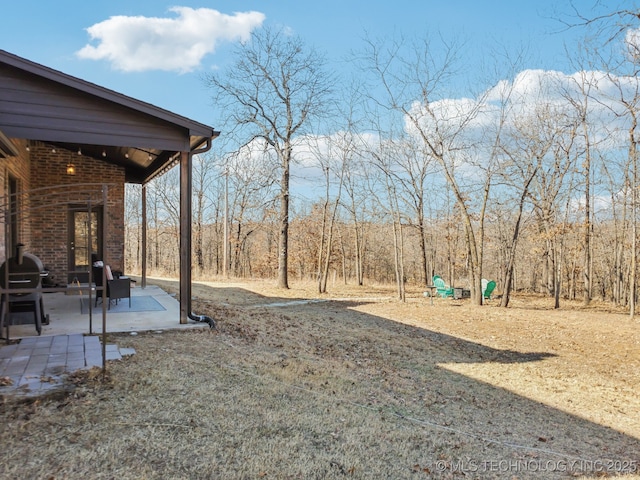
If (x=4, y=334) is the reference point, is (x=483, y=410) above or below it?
below

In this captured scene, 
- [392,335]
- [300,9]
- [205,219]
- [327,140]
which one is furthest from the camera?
[205,219]

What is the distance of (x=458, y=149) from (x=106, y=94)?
408 inches

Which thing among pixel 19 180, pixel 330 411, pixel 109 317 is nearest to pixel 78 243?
pixel 19 180

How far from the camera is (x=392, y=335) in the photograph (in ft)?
29.1

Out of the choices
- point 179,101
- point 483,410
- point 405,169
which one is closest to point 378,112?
point 405,169

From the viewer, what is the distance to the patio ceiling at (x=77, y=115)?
5453mm

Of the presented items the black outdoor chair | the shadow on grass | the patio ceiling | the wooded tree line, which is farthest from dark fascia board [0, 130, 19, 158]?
the wooded tree line

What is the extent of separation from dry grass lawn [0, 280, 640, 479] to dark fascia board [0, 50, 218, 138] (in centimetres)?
285

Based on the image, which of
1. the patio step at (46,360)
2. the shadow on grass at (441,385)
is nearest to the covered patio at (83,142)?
the patio step at (46,360)

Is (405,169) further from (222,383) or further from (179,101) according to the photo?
(222,383)

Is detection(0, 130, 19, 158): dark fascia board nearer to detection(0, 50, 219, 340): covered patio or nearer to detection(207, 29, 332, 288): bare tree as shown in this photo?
detection(0, 50, 219, 340): covered patio

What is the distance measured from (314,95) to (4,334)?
44.3 ft

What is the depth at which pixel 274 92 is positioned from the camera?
16.5 meters

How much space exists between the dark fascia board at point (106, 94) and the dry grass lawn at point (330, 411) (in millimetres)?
2845
